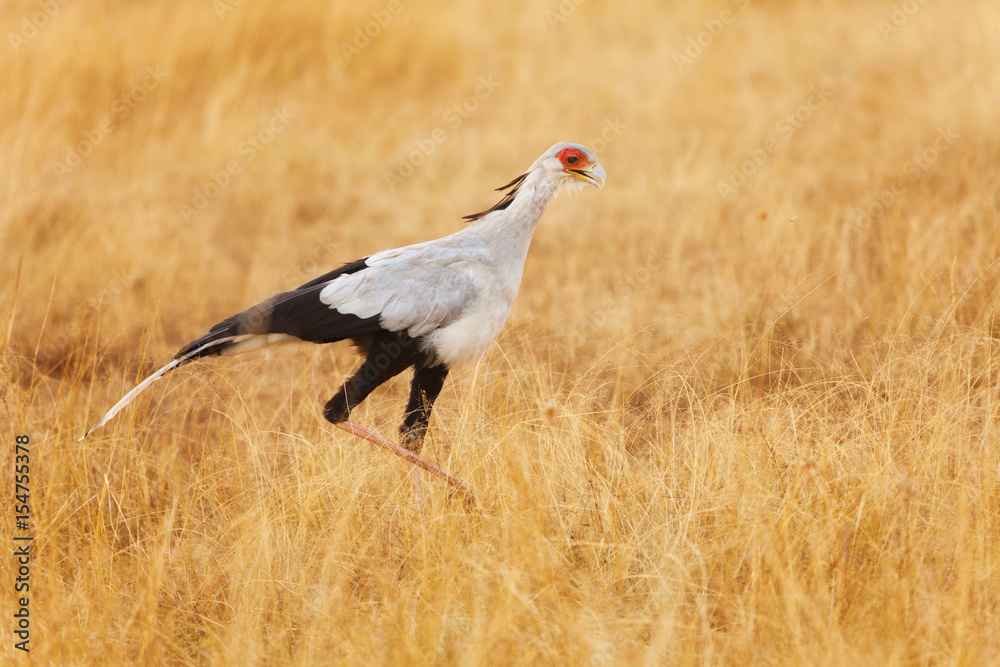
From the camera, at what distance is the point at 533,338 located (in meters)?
4.92

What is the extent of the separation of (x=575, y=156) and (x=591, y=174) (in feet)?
0.36

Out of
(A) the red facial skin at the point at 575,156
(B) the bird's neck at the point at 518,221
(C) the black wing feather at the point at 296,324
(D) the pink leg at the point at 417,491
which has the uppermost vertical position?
(A) the red facial skin at the point at 575,156

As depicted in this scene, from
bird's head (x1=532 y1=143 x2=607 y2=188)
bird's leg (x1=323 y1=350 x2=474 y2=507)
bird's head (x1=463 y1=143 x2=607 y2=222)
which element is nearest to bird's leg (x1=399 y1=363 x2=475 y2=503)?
bird's leg (x1=323 y1=350 x2=474 y2=507)

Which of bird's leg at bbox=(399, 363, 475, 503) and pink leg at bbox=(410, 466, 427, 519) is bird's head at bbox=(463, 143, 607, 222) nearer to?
bird's leg at bbox=(399, 363, 475, 503)

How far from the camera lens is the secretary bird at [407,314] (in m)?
3.76

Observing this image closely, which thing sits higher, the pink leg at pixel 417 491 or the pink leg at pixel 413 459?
the pink leg at pixel 413 459

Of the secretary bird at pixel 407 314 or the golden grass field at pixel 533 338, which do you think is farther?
the secretary bird at pixel 407 314

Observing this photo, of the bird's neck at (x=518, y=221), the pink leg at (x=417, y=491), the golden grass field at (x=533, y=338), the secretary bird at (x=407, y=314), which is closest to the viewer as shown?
the golden grass field at (x=533, y=338)

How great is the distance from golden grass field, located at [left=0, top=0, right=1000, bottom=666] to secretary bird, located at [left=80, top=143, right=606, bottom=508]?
0.66 ft

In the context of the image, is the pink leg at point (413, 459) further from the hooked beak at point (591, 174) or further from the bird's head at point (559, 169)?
the hooked beak at point (591, 174)

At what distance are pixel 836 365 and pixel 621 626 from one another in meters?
1.90

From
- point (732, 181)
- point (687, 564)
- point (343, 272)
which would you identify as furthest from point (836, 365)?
point (732, 181)

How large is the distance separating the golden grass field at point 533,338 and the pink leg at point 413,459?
0.08 metres

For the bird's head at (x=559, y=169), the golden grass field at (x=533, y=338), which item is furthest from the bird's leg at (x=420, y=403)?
the bird's head at (x=559, y=169)
